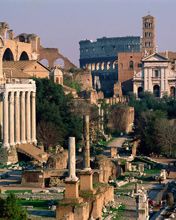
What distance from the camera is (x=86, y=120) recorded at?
38.5 meters

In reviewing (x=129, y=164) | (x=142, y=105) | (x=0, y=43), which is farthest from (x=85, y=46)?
(x=129, y=164)

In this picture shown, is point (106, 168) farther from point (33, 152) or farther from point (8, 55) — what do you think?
point (8, 55)

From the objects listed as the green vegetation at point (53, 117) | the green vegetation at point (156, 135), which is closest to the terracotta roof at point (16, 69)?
the green vegetation at point (53, 117)

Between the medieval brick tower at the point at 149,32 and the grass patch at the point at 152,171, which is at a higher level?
the medieval brick tower at the point at 149,32

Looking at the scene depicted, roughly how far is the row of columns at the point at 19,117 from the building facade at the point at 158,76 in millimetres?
47411

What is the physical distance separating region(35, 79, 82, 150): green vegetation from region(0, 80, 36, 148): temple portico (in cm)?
162

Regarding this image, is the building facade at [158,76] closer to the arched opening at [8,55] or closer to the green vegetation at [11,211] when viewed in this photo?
the arched opening at [8,55]

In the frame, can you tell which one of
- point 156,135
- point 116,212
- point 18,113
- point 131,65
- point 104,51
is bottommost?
point 116,212

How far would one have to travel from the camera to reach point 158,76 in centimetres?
10669

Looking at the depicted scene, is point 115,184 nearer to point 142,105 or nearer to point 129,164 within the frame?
point 129,164

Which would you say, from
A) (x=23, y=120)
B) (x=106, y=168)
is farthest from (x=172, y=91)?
(x=106, y=168)

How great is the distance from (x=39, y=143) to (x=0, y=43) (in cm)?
768

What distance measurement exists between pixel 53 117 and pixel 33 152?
6449 mm

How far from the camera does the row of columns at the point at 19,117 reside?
56.3m
